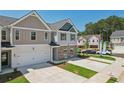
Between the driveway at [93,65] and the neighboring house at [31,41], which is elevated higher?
the neighboring house at [31,41]

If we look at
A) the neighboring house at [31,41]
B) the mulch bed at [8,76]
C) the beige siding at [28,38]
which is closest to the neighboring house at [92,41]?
the neighboring house at [31,41]

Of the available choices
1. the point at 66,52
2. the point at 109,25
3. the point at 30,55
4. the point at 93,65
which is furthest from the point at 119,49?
the point at 30,55

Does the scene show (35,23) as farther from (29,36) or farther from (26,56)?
(26,56)

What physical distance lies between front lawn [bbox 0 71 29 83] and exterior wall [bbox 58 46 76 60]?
9268 mm

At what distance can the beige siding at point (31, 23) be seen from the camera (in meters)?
16.5

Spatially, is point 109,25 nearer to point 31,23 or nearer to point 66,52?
point 66,52

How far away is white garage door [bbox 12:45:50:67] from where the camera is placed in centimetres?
1597

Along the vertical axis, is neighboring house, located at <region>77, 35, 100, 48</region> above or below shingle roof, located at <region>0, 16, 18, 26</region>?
below

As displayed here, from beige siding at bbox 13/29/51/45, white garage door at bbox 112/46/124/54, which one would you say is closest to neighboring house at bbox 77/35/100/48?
white garage door at bbox 112/46/124/54

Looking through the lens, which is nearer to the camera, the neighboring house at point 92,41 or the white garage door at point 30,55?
the white garage door at point 30,55

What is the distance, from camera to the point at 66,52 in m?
22.9

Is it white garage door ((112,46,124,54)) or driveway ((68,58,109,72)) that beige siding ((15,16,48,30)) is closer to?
driveway ((68,58,109,72))

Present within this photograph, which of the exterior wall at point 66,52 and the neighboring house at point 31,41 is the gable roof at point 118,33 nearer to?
the exterior wall at point 66,52
